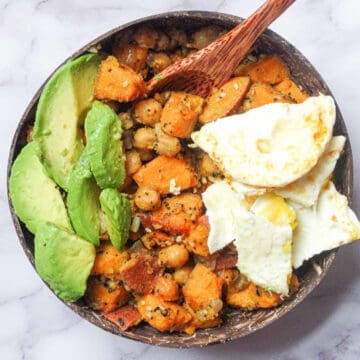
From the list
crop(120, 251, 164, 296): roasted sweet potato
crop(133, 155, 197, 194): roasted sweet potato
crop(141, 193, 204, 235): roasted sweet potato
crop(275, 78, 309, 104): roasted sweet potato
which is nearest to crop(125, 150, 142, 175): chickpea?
crop(133, 155, 197, 194): roasted sweet potato

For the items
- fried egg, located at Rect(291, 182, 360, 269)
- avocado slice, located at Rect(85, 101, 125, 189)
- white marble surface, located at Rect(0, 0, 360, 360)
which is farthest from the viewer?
white marble surface, located at Rect(0, 0, 360, 360)

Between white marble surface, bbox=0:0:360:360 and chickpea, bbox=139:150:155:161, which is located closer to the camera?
chickpea, bbox=139:150:155:161

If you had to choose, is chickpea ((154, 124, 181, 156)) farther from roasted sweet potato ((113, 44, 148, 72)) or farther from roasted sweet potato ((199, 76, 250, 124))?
roasted sweet potato ((113, 44, 148, 72))

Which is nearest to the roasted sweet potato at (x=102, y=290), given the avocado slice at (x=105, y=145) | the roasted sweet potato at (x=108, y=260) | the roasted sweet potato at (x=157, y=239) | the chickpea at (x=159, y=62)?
the roasted sweet potato at (x=108, y=260)

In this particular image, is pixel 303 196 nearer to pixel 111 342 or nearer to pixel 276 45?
pixel 276 45

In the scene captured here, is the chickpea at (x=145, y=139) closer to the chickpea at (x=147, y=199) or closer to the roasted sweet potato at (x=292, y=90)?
the chickpea at (x=147, y=199)

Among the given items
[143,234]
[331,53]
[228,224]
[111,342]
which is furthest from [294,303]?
[331,53]

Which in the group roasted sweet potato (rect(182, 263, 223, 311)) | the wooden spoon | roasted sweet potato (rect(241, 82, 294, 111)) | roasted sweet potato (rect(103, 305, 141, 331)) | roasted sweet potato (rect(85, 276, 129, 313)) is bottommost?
roasted sweet potato (rect(103, 305, 141, 331))
